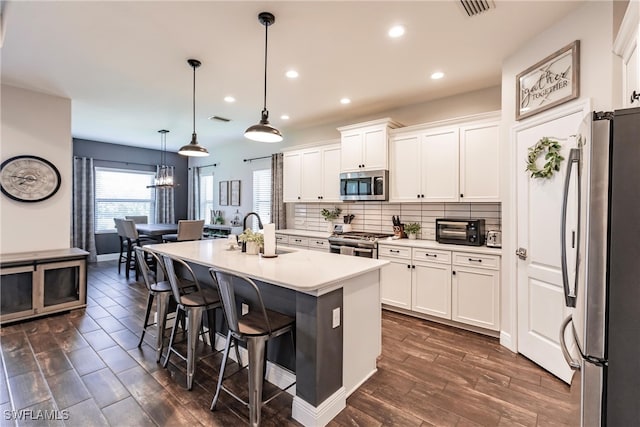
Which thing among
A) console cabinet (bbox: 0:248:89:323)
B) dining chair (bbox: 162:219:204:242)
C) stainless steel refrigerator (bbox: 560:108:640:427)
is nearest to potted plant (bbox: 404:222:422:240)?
stainless steel refrigerator (bbox: 560:108:640:427)

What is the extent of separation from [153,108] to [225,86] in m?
1.68

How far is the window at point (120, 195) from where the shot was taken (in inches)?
284

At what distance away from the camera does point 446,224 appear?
147 inches

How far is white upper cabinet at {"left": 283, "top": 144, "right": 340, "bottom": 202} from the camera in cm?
489

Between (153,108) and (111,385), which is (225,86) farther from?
(111,385)

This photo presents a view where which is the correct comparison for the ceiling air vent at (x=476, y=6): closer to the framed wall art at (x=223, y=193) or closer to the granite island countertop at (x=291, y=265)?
the granite island countertop at (x=291, y=265)

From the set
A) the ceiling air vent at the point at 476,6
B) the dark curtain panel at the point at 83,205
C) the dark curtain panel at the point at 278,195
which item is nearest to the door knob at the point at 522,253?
the ceiling air vent at the point at 476,6

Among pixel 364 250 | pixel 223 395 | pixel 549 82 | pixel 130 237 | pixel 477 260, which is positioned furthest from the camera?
pixel 130 237

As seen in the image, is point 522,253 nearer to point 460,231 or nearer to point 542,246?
point 542,246

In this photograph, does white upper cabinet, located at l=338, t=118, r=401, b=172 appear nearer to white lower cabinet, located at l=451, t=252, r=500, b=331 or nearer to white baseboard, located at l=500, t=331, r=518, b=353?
white lower cabinet, located at l=451, t=252, r=500, b=331

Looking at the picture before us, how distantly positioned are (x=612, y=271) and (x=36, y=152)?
5.72m

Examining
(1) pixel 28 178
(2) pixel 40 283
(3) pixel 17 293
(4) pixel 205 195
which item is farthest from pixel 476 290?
(4) pixel 205 195

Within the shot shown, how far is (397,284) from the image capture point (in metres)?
3.84

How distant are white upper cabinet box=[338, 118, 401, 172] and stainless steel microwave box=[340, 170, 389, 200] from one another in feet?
0.28
